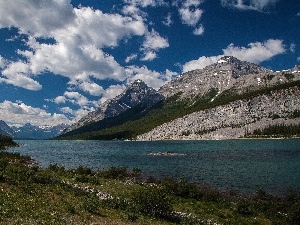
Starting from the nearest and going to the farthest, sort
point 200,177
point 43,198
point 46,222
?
1. point 46,222
2. point 43,198
3. point 200,177

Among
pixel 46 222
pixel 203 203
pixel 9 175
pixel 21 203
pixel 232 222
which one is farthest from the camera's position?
pixel 203 203

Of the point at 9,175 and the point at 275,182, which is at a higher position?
the point at 9,175

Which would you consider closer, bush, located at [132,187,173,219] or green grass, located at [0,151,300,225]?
green grass, located at [0,151,300,225]

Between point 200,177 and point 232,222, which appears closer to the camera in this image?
point 232,222

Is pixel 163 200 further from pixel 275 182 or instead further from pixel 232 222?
pixel 275 182

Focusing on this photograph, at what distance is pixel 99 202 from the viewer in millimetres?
31375

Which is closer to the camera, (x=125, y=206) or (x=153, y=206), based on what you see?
(x=153, y=206)

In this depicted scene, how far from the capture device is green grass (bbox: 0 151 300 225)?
24281mm

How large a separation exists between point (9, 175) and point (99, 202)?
12.4 meters

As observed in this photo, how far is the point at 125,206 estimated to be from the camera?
103 feet

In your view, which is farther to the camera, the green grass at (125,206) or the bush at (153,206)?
the bush at (153,206)

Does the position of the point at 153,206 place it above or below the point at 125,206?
above

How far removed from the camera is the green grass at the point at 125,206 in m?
24.3

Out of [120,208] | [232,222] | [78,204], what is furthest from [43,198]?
[232,222]
